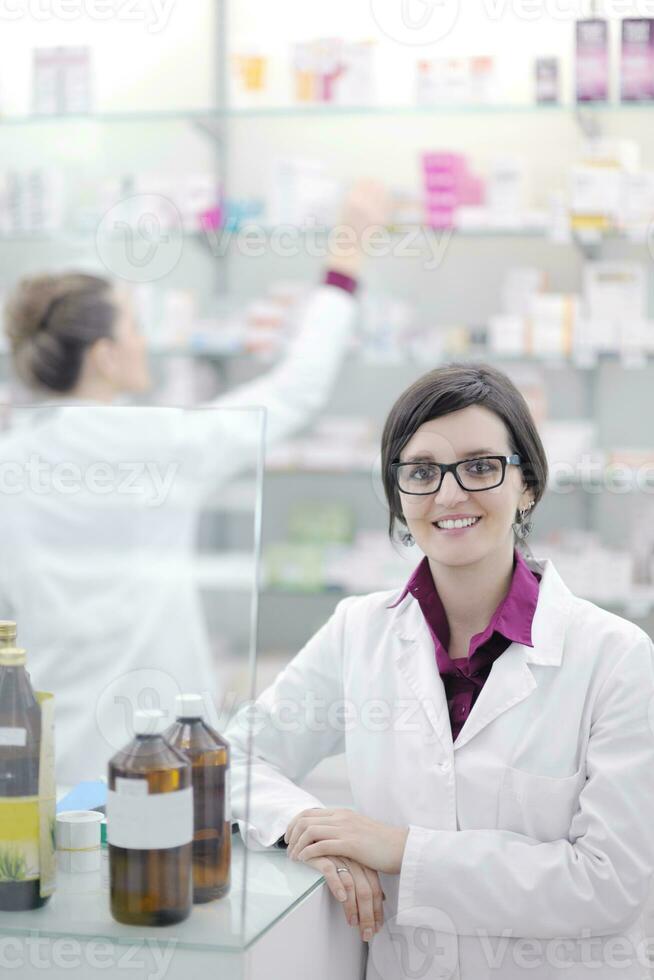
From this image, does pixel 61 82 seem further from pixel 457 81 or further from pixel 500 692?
pixel 500 692

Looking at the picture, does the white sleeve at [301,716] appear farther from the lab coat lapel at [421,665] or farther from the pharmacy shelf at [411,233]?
the pharmacy shelf at [411,233]

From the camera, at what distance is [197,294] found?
430 centimetres

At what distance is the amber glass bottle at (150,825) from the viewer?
1244 millimetres

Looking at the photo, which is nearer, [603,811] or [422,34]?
[603,811]

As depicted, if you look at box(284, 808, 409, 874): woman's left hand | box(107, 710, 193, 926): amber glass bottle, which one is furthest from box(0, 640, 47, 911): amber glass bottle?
box(284, 808, 409, 874): woman's left hand

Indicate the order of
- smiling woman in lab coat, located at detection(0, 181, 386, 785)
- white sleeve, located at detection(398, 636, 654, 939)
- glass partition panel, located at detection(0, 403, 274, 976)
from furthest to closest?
smiling woman in lab coat, located at detection(0, 181, 386, 785) → glass partition panel, located at detection(0, 403, 274, 976) → white sleeve, located at detection(398, 636, 654, 939)

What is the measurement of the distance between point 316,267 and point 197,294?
1.40 feet

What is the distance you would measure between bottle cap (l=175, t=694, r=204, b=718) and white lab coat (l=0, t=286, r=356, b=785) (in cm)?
68

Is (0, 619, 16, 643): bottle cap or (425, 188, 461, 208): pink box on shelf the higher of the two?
(425, 188, 461, 208): pink box on shelf

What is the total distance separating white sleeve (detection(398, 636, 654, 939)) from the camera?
1.50 m

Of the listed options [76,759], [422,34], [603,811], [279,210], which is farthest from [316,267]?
[603,811]

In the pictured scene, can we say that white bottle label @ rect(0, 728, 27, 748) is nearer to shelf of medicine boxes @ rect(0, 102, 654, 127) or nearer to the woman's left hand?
the woman's left hand

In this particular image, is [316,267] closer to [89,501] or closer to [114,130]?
[114,130]

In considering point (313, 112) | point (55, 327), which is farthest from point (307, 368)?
point (313, 112)
